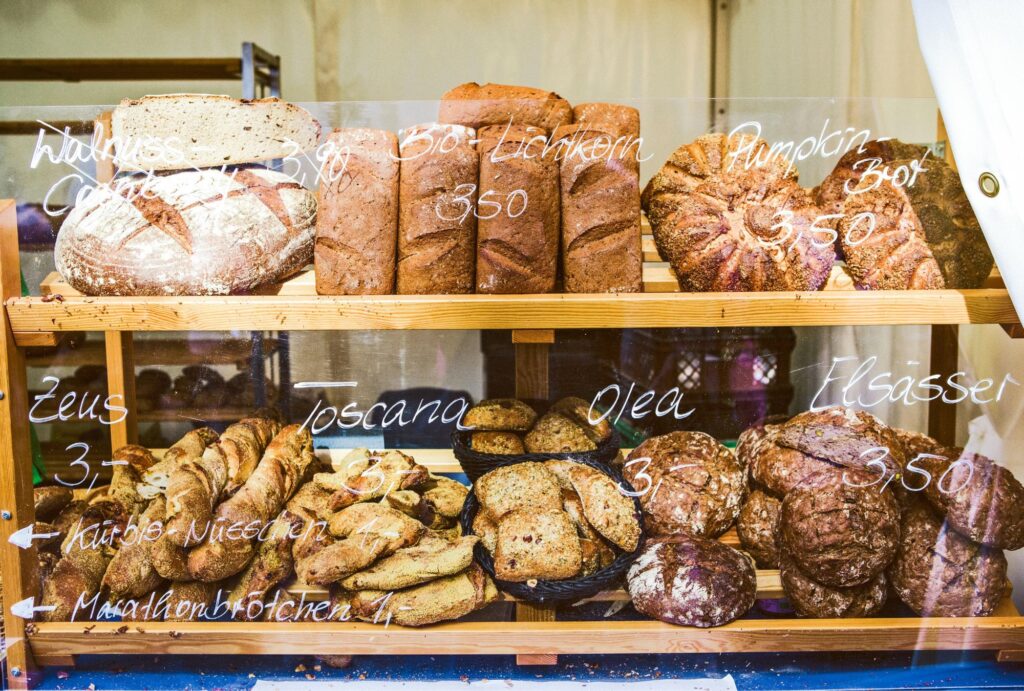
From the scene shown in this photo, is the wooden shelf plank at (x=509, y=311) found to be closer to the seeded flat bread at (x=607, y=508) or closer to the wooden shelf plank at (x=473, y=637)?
the seeded flat bread at (x=607, y=508)

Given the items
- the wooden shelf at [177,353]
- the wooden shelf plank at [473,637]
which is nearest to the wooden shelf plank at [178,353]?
the wooden shelf at [177,353]

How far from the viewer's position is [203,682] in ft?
6.03

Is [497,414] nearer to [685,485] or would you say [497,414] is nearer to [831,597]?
[685,485]

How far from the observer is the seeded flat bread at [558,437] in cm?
202

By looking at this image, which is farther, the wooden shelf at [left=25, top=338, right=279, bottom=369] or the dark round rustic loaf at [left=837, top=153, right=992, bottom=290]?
the wooden shelf at [left=25, top=338, right=279, bottom=369]

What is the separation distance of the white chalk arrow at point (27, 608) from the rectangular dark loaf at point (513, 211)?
136 centimetres

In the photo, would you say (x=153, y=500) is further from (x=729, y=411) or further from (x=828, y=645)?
(x=828, y=645)

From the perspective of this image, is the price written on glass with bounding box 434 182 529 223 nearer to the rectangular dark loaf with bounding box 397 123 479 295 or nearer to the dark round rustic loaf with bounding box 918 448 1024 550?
the rectangular dark loaf with bounding box 397 123 479 295

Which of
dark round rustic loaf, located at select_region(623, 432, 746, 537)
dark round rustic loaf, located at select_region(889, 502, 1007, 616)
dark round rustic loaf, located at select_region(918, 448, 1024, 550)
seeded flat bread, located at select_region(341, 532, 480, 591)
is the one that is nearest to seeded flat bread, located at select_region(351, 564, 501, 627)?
seeded flat bread, located at select_region(341, 532, 480, 591)

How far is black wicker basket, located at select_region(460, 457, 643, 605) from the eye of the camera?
1838 millimetres

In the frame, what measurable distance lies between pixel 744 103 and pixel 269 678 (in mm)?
1832

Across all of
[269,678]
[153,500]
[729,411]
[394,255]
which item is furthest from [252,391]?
[729,411]

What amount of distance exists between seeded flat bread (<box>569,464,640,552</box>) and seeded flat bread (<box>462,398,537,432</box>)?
201 millimetres

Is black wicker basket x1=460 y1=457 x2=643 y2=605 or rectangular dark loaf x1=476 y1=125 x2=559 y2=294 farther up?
rectangular dark loaf x1=476 y1=125 x2=559 y2=294
